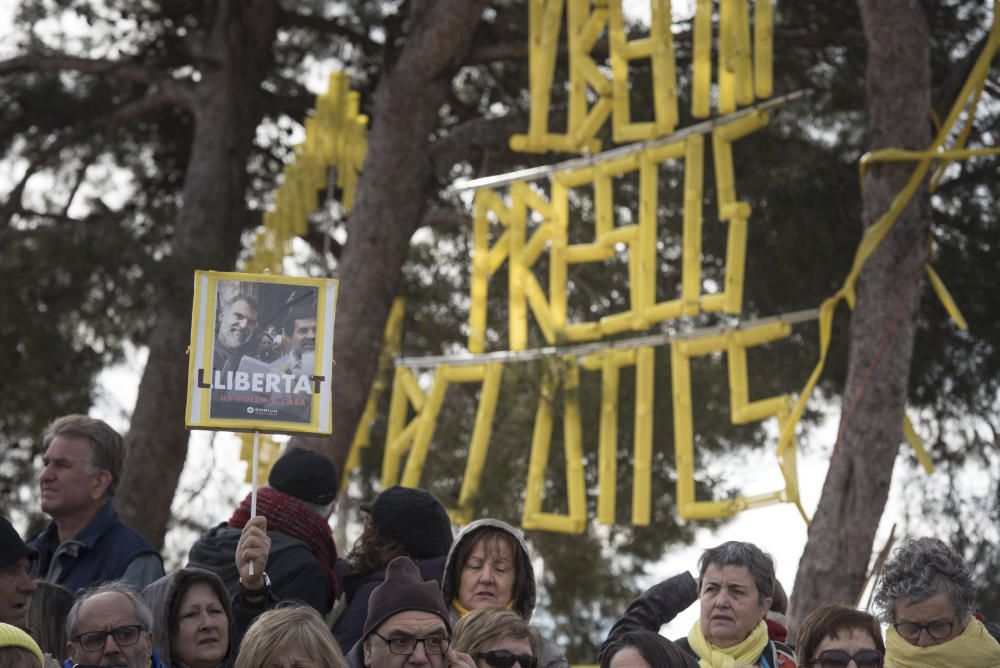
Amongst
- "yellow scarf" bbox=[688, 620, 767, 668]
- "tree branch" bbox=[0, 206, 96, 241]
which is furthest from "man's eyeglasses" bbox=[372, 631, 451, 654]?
"tree branch" bbox=[0, 206, 96, 241]

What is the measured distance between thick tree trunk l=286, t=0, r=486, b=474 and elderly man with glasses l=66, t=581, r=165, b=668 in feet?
20.2

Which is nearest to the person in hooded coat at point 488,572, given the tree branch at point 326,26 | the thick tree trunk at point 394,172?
the thick tree trunk at point 394,172

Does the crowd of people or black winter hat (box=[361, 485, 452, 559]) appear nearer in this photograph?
the crowd of people

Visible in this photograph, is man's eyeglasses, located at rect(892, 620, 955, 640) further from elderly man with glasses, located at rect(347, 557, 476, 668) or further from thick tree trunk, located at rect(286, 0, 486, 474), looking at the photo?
thick tree trunk, located at rect(286, 0, 486, 474)

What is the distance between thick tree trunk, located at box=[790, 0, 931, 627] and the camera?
8.11m

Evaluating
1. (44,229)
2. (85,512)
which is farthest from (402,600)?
(44,229)

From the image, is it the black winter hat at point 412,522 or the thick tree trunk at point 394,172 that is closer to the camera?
the black winter hat at point 412,522

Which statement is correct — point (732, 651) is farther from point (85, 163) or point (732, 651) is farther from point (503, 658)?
point (85, 163)

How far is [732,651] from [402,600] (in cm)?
109

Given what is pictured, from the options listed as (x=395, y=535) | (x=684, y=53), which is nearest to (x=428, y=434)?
(x=684, y=53)

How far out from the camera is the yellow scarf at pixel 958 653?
15.7 ft

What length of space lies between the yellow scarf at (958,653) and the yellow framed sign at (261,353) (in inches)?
65.5

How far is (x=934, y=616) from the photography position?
15.9 feet

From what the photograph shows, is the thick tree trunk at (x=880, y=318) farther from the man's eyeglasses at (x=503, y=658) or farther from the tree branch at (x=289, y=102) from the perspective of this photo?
the tree branch at (x=289, y=102)
